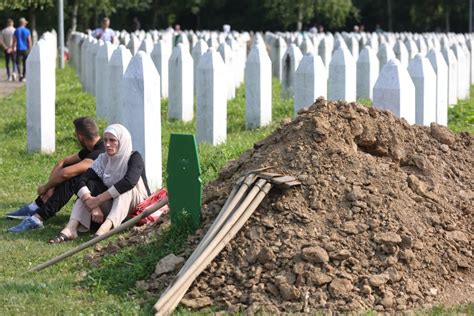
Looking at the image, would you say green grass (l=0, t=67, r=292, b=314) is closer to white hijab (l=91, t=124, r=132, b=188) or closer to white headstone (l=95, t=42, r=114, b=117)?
white hijab (l=91, t=124, r=132, b=188)

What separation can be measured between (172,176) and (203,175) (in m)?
3.24

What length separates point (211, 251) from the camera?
7336 millimetres

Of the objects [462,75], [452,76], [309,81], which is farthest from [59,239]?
[462,75]

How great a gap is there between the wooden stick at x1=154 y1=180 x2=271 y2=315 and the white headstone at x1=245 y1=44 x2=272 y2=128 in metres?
8.11

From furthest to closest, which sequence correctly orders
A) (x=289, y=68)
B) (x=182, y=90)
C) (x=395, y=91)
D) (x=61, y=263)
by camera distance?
(x=289, y=68) < (x=182, y=90) < (x=395, y=91) < (x=61, y=263)

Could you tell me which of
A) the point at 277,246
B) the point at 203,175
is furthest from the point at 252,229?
the point at 203,175

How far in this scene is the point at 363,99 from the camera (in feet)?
59.0

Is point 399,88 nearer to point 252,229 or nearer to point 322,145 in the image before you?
point 322,145

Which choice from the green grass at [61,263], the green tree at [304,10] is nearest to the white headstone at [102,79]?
the green grass at [61,263]

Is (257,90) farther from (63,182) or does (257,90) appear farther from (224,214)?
(224,214)

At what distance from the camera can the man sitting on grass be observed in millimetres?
10328

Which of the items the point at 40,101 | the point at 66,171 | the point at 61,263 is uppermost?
the point at 40,101

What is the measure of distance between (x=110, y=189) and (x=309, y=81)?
15.1 ft

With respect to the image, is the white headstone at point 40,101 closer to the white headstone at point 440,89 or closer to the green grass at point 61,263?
the green grass at point 61,263
